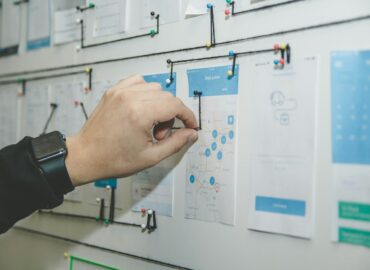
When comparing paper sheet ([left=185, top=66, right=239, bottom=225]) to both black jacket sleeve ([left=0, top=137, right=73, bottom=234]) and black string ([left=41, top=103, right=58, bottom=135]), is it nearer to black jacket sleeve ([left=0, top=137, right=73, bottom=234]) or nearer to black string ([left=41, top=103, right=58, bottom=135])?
black jacket sleeve ([left=0, top=137, right=73, bottom=234])

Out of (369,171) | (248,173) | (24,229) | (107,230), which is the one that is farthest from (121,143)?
(24,229)

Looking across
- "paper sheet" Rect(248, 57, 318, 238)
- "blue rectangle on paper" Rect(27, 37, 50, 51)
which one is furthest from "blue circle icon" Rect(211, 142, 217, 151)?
"blue rectangle on paper" Rect(27, 37, 50, 51)

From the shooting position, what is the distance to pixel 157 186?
106 cm

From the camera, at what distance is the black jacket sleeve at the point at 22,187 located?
0.83 metres

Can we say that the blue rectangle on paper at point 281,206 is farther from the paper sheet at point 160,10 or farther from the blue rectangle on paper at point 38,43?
the blue rectangle on paper at point 38,43

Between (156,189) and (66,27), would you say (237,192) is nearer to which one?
(156,189)

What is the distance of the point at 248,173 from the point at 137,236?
1.30 feet

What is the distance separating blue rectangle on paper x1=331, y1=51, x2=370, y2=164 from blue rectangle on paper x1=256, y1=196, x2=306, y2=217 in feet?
0.40

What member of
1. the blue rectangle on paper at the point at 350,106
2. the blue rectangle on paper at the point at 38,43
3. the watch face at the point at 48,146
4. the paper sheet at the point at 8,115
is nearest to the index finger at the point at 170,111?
the watch face at the point at 48,146

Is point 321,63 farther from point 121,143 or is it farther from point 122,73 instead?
point 122,73

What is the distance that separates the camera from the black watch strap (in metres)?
0.84

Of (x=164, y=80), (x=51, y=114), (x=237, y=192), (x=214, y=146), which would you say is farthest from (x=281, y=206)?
(x=51, y=114)

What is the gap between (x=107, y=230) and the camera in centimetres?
116

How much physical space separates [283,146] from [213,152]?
0.18m
